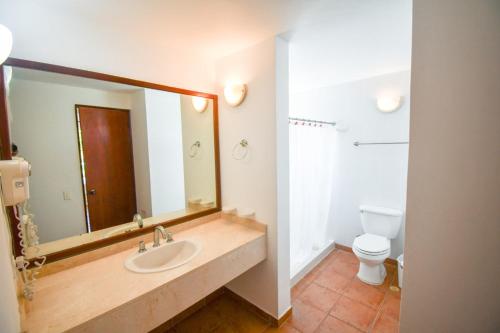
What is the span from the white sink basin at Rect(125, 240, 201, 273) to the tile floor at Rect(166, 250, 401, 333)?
75 centimetres

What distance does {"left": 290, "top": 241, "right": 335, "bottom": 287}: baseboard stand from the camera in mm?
2368

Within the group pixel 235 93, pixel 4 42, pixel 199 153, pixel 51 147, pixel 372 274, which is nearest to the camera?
pixel 4 42

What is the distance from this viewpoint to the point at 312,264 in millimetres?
2631

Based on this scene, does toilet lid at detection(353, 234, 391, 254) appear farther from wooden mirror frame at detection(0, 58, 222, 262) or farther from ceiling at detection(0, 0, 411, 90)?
ceiling at detection(0, 0, 411, 90)

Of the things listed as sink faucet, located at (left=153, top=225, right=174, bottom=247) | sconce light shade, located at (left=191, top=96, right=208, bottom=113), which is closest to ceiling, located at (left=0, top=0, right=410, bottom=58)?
sconce light shade, located at (left=191, top=96, right=208, bottom=113)

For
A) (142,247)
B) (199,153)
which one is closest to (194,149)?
(199,153)

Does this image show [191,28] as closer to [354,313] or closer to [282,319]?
[282,319]

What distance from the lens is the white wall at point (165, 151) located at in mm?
1741

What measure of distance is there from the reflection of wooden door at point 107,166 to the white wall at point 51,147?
0.17ft

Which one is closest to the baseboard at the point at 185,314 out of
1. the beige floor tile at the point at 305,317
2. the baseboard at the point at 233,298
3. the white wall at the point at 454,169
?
the baseboard at the point at 233,298

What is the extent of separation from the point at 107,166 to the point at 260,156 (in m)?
1.13

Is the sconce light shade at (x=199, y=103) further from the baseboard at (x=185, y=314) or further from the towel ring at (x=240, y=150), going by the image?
the baseboard at (x=185, y=314)

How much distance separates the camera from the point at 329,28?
59.3 inches

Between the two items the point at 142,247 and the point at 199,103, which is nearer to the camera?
the point at 142,247
